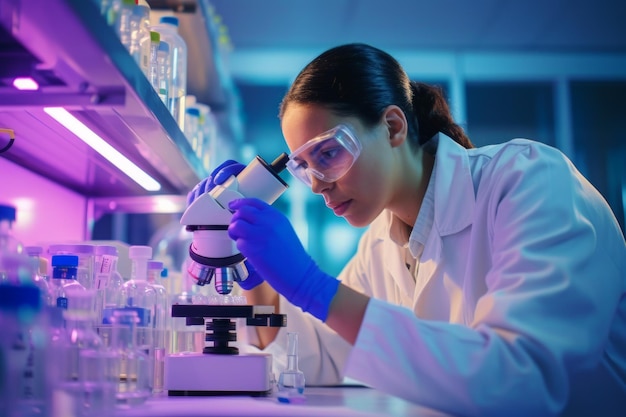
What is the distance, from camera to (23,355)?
0.91 metres

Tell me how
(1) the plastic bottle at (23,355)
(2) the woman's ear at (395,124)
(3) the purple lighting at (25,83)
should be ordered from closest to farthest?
1. (1) the plastic bottle at (23,355)
2. (3) the purple lighting at (25,83)
3. (2) the woman's ear at (395,124)

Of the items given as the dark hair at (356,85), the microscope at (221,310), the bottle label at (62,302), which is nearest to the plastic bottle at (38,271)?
the bottle label at (62,302)

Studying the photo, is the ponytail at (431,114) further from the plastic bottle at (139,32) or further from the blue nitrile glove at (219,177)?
the plastic bottle at (139,32)

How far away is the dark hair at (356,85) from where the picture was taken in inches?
61.9

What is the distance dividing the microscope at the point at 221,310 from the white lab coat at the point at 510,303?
0.27m

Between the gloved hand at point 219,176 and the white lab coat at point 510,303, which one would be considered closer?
the white lab coat at point 510,303

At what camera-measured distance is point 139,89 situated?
1.17 meters

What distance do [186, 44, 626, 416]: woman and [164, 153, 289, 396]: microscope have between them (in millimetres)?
77

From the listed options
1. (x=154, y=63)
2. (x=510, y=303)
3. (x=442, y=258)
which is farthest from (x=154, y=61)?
(x=510, y=303)

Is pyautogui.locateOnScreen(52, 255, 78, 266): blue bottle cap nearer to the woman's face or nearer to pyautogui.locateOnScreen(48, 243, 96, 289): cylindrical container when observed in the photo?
pyautogui.locateOnScreen(48, 243, 96, 289): cylindrical container

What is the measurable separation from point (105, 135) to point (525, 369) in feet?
3.57

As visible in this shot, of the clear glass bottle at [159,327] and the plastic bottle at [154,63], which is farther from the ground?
the plastic bottle at [154,63]

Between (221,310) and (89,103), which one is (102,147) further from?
(221,310)

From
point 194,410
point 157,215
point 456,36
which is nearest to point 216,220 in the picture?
point 194,410
